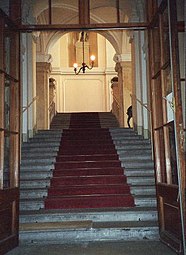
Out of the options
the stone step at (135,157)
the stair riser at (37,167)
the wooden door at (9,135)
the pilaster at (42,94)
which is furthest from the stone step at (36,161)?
the pilaster at (42,94)

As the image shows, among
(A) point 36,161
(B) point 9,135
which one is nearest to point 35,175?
(A) point 36,161

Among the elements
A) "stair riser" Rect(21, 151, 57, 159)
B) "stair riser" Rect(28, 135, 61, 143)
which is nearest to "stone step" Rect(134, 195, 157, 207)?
"stair riser" Rect(21, 151, 57, 159)

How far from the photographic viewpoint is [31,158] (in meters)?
7.57

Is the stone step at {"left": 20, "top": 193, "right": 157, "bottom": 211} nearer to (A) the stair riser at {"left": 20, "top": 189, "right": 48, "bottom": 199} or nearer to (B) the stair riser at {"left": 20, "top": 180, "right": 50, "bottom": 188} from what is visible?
(A) the stair riser at {"left": 20, "top": 189, "right": 48, "bottom": 199}

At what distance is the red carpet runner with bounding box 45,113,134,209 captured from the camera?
19.3 ft

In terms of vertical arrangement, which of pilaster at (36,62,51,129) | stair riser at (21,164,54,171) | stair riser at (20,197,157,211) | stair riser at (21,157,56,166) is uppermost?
pilaster at (36,62,51,129)

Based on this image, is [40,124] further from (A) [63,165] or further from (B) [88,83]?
(B) [88,83]

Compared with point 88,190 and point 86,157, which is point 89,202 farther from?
point 86,157

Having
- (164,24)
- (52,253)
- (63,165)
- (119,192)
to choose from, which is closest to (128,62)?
(63,165)

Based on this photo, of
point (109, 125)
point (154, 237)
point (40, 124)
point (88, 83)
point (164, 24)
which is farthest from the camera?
point (88, 83)

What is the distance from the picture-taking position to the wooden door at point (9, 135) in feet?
13.1

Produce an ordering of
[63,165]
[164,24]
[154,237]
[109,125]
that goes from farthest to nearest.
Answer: [109,125], [63,165], [154,237], [164,24]

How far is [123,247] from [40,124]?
26.1 ft

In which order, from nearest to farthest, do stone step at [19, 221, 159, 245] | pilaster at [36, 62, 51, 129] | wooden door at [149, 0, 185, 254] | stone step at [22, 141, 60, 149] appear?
wooden door at [149, 0, 185, 254] < stone step at [19, 221, 159, 245] < stone step at [22, 141, 60, 149] < pilaster at [36, 62, 51, 129]
